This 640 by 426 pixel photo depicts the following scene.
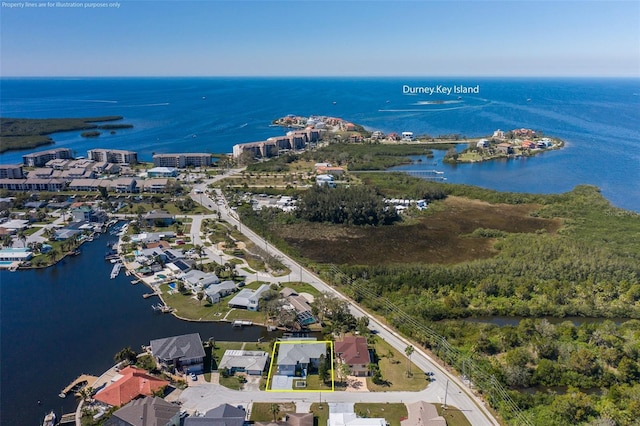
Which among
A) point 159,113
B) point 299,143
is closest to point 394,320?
point 299,143

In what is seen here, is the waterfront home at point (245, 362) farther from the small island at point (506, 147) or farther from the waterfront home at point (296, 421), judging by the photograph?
the small island at point (506, 147)

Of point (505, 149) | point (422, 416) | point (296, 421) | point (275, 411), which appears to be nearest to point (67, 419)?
point (275, 411)

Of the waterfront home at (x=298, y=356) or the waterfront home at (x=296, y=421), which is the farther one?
the waterfront home at (x=298, y=356)

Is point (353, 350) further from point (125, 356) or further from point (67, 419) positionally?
point (67, 419)

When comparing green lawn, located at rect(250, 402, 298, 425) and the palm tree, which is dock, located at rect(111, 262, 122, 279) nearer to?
the palm tree

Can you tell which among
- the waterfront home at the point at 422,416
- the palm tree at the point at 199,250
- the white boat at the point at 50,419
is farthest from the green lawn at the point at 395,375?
the palm tree at the point at 199,250

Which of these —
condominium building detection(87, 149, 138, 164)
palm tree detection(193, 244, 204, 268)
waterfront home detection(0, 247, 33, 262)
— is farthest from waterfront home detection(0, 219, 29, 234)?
condominium building detection(87, 149, 138, 164)
